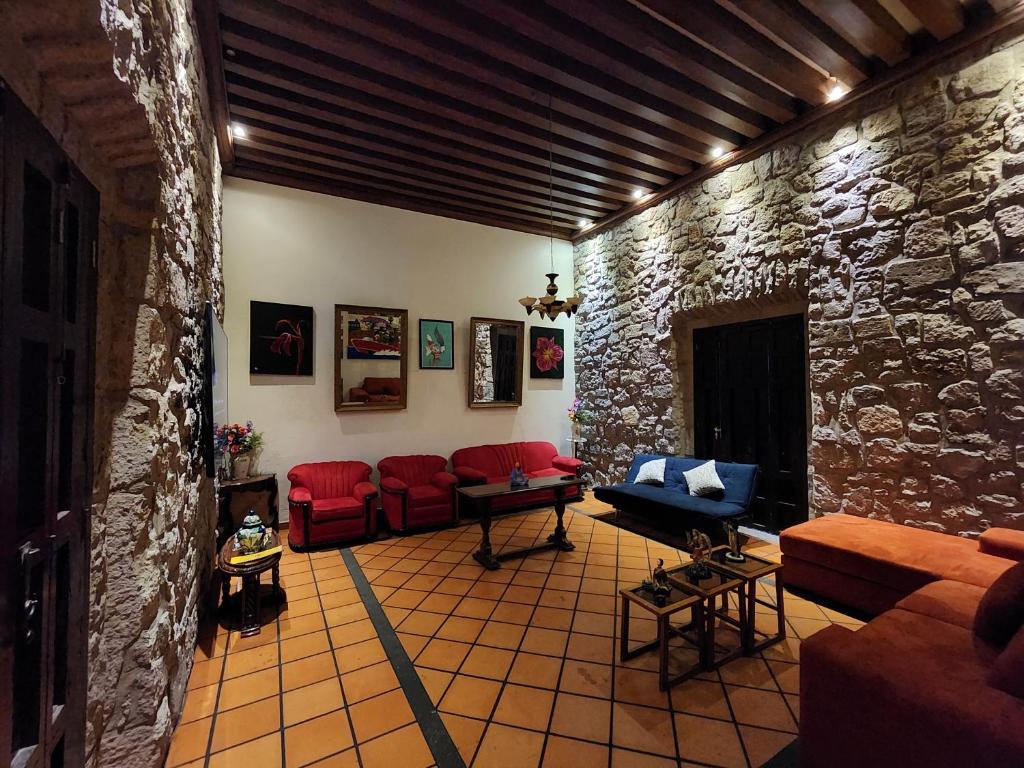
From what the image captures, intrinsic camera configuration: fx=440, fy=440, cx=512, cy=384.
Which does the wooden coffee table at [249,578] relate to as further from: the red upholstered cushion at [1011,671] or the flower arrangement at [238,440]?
the red upholstered cushion at [1011,671]

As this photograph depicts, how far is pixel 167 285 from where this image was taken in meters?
1.83

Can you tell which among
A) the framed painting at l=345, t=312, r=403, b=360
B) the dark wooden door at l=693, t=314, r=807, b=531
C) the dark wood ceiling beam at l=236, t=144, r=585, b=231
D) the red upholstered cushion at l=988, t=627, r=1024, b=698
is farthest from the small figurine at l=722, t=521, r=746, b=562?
the dark wood ceiling beam at l=236, t=144, r=585, b=231

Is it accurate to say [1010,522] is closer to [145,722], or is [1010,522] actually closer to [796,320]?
[796,320]

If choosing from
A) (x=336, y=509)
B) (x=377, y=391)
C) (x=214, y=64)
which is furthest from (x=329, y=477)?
(x=214, y=64)

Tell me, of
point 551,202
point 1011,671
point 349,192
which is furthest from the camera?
point 551,202

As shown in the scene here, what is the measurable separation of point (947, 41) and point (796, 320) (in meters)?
2.02

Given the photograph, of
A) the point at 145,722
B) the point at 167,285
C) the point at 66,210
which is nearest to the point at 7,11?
the point at 66,210

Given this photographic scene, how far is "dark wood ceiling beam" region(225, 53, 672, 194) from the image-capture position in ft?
10.2

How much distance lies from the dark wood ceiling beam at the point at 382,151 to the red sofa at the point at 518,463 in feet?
10.2

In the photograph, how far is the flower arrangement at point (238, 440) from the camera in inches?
154

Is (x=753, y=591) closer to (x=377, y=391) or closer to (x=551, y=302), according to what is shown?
(x=551, y=302)

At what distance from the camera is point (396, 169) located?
4.48 m

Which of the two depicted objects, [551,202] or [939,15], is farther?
[551,202]

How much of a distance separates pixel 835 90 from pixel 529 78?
2380mm
